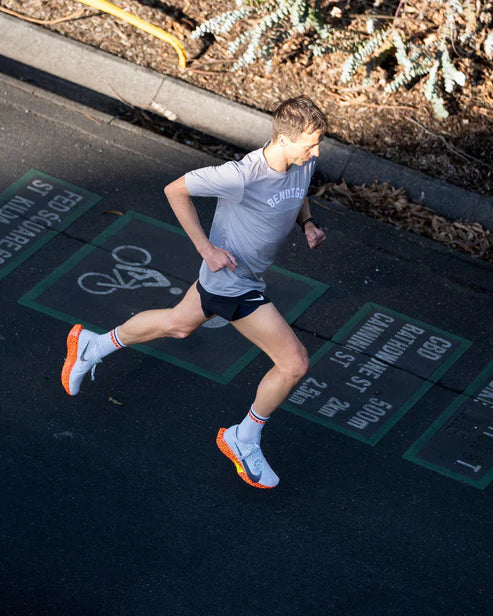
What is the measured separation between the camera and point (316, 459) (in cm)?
622

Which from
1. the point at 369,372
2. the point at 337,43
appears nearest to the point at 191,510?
the point at 369,372

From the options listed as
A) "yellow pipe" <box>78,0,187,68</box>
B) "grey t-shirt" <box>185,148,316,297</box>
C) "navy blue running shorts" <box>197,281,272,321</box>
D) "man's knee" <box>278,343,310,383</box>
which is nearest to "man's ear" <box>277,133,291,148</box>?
"grey t-shirt" <box>185,148,316,297</box>

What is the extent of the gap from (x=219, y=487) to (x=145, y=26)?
17.6 feet

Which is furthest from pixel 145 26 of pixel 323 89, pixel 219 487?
pixel 219 487

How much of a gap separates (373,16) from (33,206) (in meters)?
3.70

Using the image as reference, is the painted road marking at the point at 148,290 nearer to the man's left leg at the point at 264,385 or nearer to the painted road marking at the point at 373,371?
the painted road marking at the point at 373,371

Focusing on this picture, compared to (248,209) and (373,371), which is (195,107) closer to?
(373,371)

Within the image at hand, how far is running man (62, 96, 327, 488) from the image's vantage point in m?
5.20

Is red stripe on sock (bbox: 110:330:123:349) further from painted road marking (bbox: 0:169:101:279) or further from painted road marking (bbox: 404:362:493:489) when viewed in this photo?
painted road marking (bbox: 404:362:493:489)

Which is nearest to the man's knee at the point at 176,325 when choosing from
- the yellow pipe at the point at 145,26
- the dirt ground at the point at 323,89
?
the dirt ground at the point at 323,89

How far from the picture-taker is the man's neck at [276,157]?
5.20 meters

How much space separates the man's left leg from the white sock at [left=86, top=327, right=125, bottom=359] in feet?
2.80

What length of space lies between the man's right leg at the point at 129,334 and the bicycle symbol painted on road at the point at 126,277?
0.88 m

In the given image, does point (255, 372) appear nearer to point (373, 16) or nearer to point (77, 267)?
point (77, 267)
